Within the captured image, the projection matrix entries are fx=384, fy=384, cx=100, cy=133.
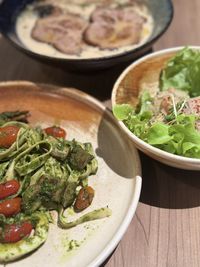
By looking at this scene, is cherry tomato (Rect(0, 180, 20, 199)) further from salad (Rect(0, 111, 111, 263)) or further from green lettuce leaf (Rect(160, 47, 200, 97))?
green lettuce leaf (Rect(160, 47, 200, 97))

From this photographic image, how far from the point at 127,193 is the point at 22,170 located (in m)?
0.50

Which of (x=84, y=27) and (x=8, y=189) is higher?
(x=84, y=27)

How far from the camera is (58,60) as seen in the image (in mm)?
2197

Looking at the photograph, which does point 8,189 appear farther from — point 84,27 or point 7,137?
point 84,27

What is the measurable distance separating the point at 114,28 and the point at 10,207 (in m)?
1.58

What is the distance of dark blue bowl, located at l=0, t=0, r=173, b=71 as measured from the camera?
219 cm

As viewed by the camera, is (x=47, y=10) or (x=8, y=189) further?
(x=47, y=10)

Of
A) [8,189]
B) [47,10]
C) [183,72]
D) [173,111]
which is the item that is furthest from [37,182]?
[47,10]

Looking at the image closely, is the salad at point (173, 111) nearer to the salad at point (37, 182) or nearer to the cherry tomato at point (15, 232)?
the salad at point (37, 182)

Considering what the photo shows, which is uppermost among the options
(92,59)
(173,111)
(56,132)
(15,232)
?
(92,59)

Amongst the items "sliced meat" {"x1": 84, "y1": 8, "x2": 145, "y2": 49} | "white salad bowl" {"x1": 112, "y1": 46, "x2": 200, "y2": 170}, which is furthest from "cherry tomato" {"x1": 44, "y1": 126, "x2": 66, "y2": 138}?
"sliced meat" {"x1": 84, "y1": 8, "x2": 145, "y2": 49}

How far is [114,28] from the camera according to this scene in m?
2.70

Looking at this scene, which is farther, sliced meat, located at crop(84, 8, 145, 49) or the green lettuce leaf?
sliced meat, located at crop(84, 8, 145, 49)

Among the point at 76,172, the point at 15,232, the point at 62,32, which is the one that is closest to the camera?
the point at 15,232
